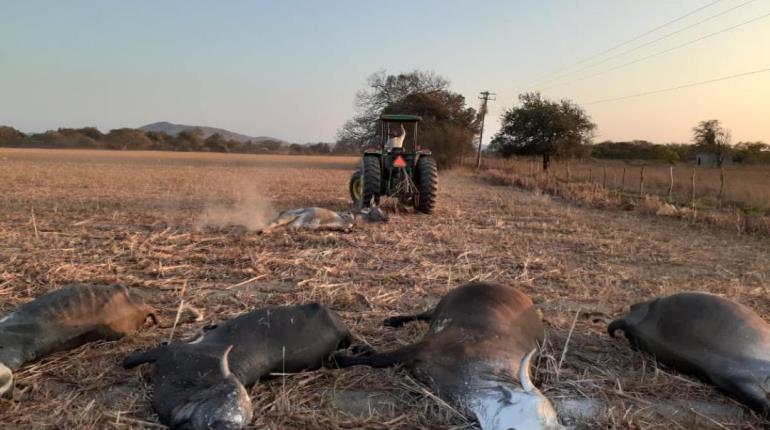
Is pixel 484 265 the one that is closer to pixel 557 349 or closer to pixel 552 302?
pixel 552 302

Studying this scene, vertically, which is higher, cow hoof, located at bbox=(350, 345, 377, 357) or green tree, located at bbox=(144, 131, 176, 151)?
green tree, located at bbox=(144, 131, 176, 151)

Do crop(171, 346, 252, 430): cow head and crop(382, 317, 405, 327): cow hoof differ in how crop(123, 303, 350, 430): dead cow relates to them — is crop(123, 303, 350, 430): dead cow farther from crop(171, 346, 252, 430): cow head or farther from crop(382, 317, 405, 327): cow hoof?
crop(382, 317, 405, 327): cow hoof

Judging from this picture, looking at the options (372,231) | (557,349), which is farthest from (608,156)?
(557,349)

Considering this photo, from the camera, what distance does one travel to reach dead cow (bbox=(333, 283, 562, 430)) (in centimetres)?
255

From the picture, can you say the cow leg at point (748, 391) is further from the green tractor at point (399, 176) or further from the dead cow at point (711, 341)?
the green tractor at point (399, 176)

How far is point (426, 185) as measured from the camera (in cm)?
1166

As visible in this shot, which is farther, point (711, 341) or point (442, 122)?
point (442, 122)

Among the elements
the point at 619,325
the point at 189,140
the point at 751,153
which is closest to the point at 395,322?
the point at 619,325

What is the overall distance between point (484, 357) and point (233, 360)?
1.45 meters

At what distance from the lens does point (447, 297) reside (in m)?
4.05

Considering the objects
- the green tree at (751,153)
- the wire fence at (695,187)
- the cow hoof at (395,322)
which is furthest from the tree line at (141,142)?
the cow hoof at (395,322)

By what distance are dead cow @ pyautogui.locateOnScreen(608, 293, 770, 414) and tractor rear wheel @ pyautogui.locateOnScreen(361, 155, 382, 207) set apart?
7.54 metres

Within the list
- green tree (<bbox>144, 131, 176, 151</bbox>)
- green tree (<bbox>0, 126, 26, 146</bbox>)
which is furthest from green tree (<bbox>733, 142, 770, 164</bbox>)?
green tree (<bbox>0, 126, 26, 146</bbox>)

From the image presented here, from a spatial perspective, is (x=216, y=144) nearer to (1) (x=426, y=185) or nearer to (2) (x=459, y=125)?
(2) (x=459, y=125)
